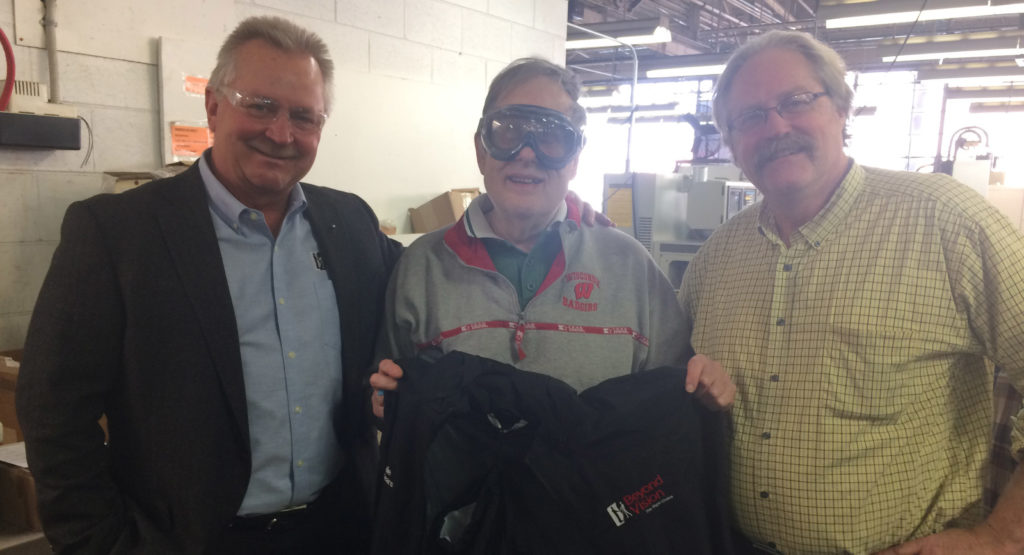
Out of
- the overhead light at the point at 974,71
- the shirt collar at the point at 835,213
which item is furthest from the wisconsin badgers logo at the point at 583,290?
the overhead light at the point at 974,71

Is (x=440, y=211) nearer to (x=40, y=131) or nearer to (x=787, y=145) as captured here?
(x=40, y=131)

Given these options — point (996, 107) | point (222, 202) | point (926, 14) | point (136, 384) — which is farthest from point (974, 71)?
point (136, 384)

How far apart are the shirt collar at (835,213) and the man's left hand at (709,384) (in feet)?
1.35

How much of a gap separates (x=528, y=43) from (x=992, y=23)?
859cm

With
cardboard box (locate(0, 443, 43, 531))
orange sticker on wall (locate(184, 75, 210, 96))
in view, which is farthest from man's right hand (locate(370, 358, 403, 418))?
orange sticker on wall (locate(184, 75, 210, 96))

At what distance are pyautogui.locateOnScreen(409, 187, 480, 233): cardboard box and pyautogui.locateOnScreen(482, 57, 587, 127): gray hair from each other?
2.62m

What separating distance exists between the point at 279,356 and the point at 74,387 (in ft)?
1.29

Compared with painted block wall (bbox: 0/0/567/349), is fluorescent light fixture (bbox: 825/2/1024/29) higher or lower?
higher

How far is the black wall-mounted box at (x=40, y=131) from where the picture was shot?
262cm

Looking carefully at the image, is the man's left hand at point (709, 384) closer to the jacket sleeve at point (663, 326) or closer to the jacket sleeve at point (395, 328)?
the jacket sleeve at point (663, 326)

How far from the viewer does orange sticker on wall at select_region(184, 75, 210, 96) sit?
10.6 feet

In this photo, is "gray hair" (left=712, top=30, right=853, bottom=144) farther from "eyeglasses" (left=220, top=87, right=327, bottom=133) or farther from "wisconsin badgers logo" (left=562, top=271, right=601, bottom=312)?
"eyeglasses" (left=220, top=87, right=327, bottom=133)

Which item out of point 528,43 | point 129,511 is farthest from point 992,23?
point 129,511

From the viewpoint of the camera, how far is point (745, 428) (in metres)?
1.49
